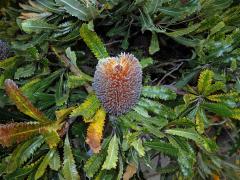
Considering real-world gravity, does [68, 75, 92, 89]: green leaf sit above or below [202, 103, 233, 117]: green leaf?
above

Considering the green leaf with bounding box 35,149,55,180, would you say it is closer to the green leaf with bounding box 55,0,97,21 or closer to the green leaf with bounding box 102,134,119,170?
the green leaf with bounding box 102,134,119,170

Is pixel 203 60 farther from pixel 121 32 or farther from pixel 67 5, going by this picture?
pixel 67 5

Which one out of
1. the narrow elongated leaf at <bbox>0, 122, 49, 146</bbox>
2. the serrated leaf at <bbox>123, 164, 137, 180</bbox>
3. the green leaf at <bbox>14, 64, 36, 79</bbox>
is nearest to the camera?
the narrow elongated leaf at <bbox>0, 122, 49, 146</bbox>

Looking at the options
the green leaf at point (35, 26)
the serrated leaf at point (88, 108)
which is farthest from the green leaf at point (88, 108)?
the green leaf at point (35, 26)

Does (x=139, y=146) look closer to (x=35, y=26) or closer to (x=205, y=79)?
(x=205, y=79)

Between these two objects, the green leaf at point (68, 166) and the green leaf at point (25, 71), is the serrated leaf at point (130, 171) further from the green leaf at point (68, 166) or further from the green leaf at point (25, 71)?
the green leaf at point (25, 71)

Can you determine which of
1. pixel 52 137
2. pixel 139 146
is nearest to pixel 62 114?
pixel 52 137

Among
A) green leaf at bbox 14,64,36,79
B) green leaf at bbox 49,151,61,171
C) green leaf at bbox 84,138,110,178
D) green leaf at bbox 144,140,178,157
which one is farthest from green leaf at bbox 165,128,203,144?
green leaf at bbox 14,64,36,79
